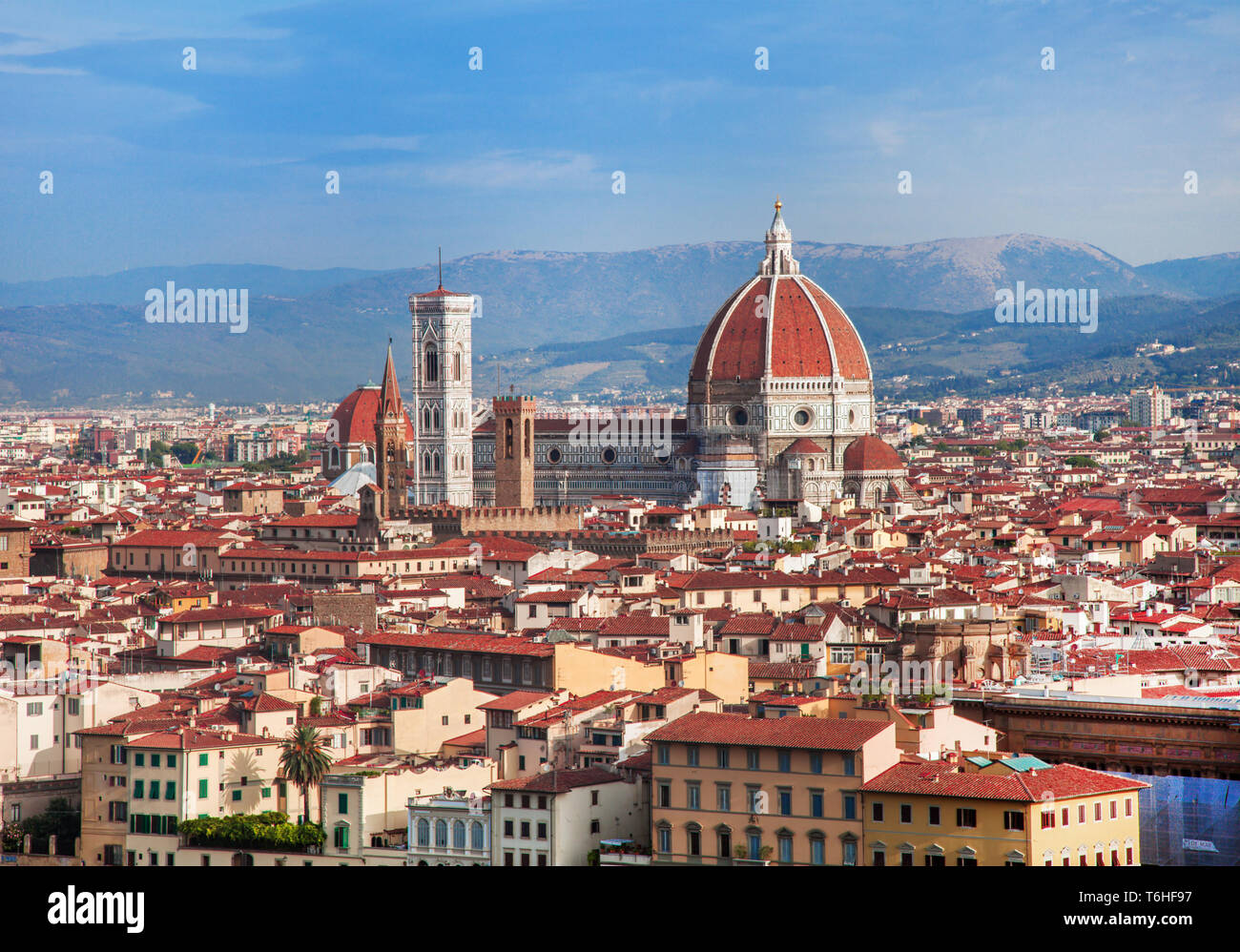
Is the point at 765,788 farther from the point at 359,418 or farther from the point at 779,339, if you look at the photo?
the point at 359,418

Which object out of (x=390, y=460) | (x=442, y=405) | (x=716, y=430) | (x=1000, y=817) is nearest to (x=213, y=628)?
(x=1000, y=817)

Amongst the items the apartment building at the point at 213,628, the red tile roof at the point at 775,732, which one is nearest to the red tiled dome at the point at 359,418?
the apartment building at the point at 213,628

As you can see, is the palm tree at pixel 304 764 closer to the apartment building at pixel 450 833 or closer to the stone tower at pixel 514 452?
the apartment building at pixel 450 833

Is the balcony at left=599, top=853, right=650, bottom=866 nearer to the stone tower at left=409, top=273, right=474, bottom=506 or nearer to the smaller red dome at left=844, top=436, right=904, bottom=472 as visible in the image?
the smaller red dome at left=844, top=436, right=904, bottom=472

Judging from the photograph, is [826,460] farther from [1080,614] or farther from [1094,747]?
[1094,747]

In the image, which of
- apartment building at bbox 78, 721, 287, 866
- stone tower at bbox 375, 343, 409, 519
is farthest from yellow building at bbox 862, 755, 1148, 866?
stone tower at bbox 375, 343, 409, 519
